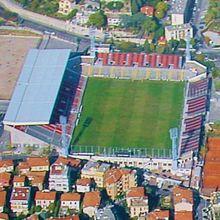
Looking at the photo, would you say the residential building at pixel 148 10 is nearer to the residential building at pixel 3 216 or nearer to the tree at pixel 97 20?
the tree at pixel 97 20

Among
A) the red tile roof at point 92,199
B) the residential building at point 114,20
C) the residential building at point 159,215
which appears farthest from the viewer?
the residential building at point 114,20

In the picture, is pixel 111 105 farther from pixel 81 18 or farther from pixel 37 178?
pixel 81 18

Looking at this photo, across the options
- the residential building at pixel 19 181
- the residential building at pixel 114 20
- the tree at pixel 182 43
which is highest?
the residential building at pixel 114 20

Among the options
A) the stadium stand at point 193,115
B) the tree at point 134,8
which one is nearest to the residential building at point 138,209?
the stadium stand at point 193,115

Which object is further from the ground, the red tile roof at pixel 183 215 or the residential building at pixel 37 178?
the residential building at pixel 37 178

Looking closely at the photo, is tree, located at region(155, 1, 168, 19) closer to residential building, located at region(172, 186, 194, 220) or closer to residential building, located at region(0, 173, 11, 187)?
residential building, located at region(0, 173, 11, 187)

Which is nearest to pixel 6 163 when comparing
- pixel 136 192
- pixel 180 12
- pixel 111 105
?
pixel 136 192

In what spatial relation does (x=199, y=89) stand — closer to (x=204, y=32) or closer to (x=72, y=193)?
(x=204, y=32)
